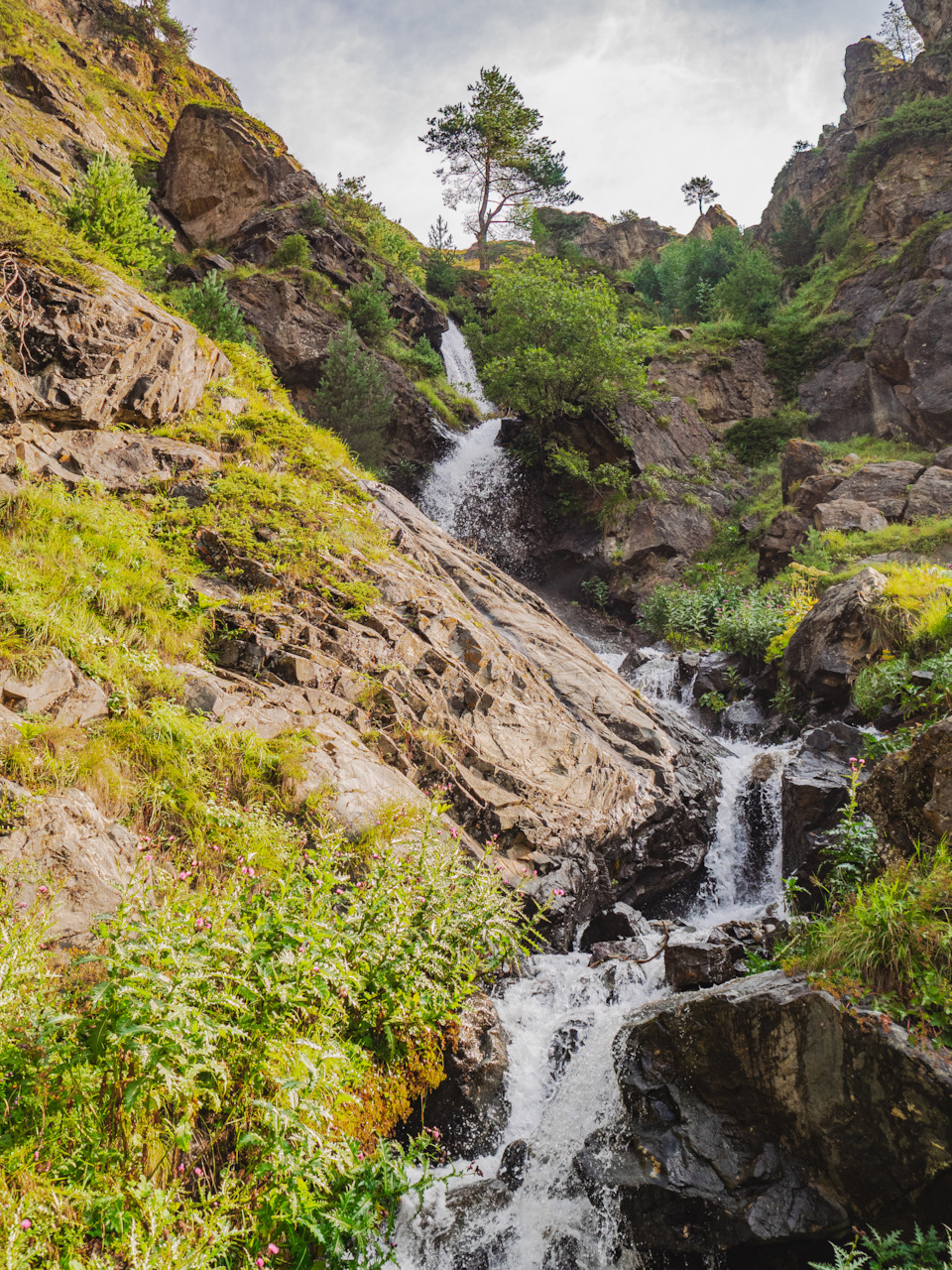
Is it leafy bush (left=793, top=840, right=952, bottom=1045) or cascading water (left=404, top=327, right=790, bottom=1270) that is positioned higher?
leafy bush (left=793, top=840, right=952, bottom=1045)

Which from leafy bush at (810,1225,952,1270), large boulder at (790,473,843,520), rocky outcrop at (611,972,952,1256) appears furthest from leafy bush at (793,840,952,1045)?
large boulder at (790,473,843,520)

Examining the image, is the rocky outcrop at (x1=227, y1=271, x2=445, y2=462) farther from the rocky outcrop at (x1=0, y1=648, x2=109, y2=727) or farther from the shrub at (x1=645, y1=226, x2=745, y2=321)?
the shrub at (x1=645, y1=226, x2=745, y2=321)

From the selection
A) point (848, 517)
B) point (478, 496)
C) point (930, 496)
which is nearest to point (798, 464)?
point (848, 517)

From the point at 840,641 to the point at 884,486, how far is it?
28.6 ft

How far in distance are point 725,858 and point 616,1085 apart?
5167 mm

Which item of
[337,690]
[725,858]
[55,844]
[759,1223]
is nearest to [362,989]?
[55,844]

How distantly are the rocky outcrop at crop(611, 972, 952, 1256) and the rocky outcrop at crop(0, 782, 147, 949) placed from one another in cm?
352

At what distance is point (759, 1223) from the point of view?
3562 mm

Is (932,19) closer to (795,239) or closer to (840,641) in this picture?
(795,239)

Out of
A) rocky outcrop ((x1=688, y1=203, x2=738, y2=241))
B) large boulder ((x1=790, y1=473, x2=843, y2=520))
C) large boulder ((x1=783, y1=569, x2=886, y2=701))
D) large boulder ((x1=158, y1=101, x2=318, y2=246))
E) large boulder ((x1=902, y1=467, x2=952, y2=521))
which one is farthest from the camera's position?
rocky outcrop ((x1=688, y1=203, x2=738, y2=241))

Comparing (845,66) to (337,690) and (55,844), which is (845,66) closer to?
(337,690)

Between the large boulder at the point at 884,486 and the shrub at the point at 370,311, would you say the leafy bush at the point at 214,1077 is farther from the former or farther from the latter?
the shrub at the point at 370,311

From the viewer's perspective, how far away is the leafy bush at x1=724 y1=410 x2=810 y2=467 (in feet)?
78.5

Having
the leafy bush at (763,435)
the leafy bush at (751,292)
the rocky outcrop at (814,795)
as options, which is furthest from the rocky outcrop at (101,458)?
the leafy bush at (751,292)
